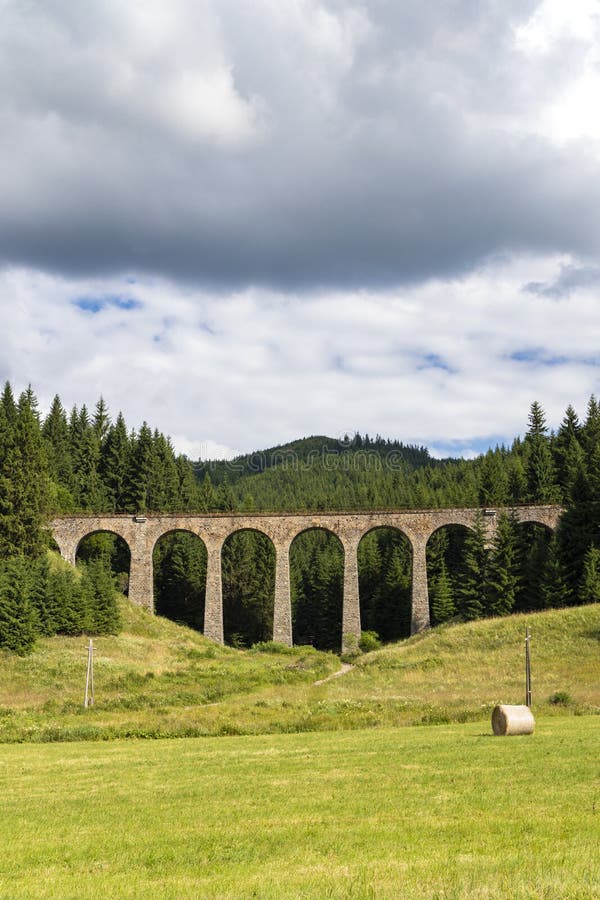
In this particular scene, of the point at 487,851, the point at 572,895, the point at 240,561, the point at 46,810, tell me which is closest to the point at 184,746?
the point at 46,810

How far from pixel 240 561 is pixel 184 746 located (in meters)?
72.5

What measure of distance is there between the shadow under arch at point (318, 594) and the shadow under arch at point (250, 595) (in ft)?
17.8

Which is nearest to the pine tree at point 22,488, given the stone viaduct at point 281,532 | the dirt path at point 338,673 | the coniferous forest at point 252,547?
the coniferous forest at point 252,547

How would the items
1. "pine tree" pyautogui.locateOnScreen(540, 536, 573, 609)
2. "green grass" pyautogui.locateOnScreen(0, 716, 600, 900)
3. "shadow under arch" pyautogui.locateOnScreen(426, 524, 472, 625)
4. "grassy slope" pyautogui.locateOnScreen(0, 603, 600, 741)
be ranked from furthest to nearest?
1. "shadow under arch" pyautogui.locateOnScreen(426, 524, 472, 625)
2. "pine tree" pyautogui.locateOnScreen(540, 536, 573, 609)
3. "grassy slope" pyautogui.locateOnScreen(0, 603, 600, 741)
4. "green grass" pyautogui.locateOnScreen(0, 716, 600, 900)

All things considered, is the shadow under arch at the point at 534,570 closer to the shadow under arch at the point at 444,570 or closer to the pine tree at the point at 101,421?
the shadow under arch at the point at 444,570

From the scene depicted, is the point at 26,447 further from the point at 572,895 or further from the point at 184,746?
the point at 572,895

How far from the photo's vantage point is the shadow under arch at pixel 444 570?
71.8 metres

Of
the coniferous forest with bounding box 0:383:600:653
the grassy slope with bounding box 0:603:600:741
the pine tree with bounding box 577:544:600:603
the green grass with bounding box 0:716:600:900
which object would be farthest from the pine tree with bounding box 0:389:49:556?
the pine tree with bounding box 577:544:600:603

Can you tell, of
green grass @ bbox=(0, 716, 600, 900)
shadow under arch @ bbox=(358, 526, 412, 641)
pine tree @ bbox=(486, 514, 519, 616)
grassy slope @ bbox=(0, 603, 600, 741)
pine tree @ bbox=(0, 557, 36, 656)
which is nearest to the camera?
green grass @ bbox=(0, 716, 600, 900)

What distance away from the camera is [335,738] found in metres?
21.7

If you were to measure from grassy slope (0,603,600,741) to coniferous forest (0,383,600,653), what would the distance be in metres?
5.19

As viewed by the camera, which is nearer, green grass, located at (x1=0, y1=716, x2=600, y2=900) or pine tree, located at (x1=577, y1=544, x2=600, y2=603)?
green grass, located at (x1=0, y1=716, x2=600, y2=900)

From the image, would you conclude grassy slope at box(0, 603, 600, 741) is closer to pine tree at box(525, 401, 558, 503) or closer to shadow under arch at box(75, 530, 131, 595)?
shadow under arch at box(75, 530, 131, 595)

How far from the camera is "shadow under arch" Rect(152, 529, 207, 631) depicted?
282 feet
